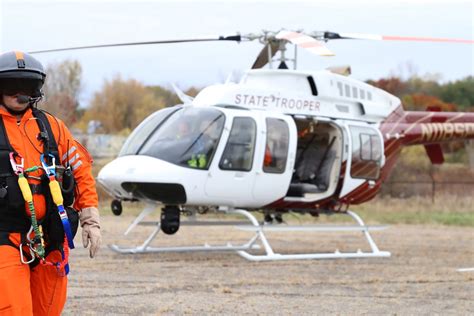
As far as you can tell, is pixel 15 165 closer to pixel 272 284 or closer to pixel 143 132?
pixel 272 284

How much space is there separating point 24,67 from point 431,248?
10518 millimetres

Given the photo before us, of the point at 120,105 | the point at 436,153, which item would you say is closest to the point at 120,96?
the point at 120,105

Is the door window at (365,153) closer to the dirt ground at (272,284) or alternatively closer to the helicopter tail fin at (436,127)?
the helicopter tail fin at (436,127)

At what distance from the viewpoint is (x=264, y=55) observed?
12461 millimetres

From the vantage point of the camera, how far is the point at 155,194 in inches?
410

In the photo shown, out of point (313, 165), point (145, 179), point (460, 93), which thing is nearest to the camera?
point (145, 179)

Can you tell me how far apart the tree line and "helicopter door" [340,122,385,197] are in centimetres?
3211

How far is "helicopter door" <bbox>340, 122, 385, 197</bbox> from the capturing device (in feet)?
39.9

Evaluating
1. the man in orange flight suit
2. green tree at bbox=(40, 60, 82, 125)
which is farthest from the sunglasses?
green tree at bbox=(40, 60, 82, 125)

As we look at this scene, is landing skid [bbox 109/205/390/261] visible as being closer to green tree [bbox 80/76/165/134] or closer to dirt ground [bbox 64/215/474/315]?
dirt ground [bbox 64/215/474/315]

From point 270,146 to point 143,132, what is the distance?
1.89 metres

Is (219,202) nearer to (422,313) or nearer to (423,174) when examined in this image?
(422,313)

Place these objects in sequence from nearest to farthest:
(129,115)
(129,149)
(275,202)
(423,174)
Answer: (129,149) < (275,202) < (423,174) < (129,115)

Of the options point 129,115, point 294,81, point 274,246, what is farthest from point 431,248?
point 129,115
